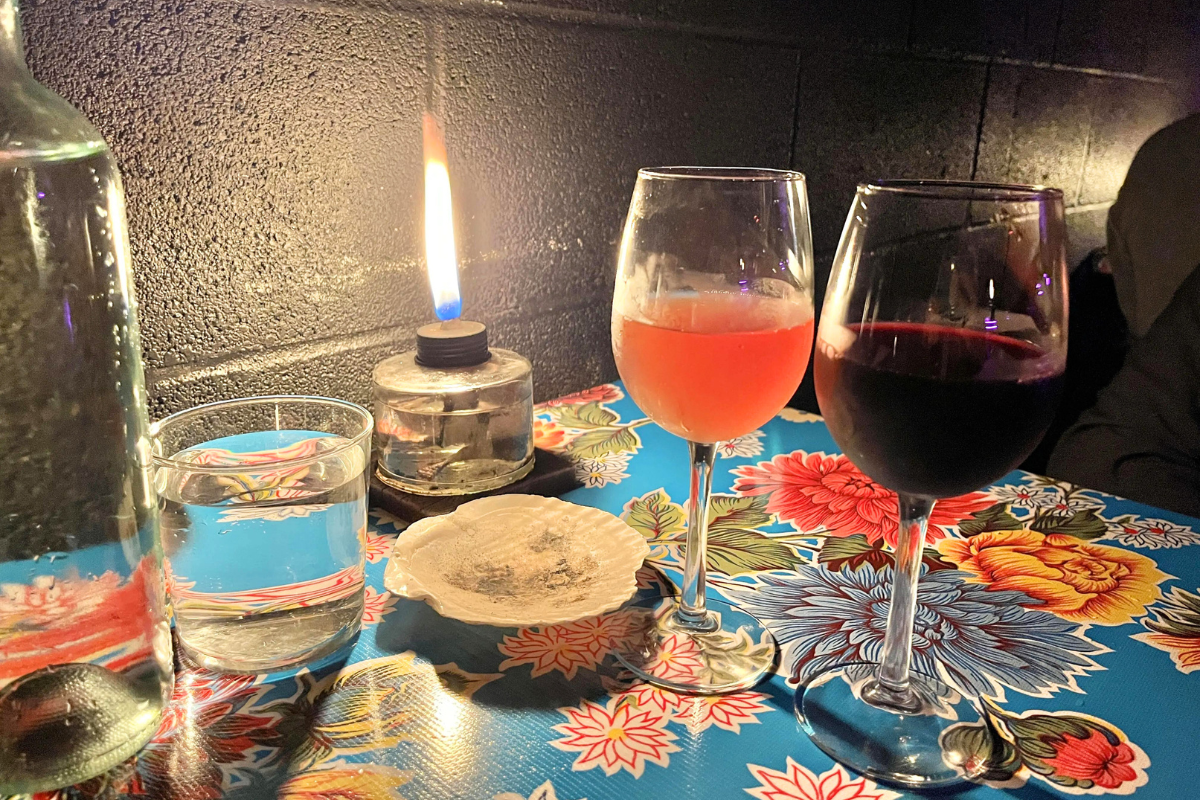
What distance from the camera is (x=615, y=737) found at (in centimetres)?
54

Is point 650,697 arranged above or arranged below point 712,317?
below

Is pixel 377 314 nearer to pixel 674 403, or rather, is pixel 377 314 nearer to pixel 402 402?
pixel 402 402

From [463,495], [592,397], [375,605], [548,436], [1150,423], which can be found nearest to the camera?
[375,605]

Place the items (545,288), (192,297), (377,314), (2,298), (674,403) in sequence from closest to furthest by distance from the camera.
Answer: (2,298), (674,403), (192,297), (377,314), (545,288)

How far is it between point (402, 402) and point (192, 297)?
9.1 inches

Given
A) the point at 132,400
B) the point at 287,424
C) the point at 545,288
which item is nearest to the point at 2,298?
the point at 132,400

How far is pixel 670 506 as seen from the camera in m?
0.87

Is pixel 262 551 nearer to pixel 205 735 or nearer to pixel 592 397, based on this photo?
pixel 205 735

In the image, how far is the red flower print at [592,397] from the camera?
121 cm

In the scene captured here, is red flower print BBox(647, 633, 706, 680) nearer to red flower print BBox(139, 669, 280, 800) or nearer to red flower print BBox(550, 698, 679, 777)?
red flower print BBox(550, 698, 679, 777)

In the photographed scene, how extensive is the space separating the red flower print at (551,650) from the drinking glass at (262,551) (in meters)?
0.12

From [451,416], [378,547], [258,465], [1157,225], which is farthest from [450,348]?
[1157,225]

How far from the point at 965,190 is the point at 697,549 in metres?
0.31

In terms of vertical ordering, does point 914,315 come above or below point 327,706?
above
